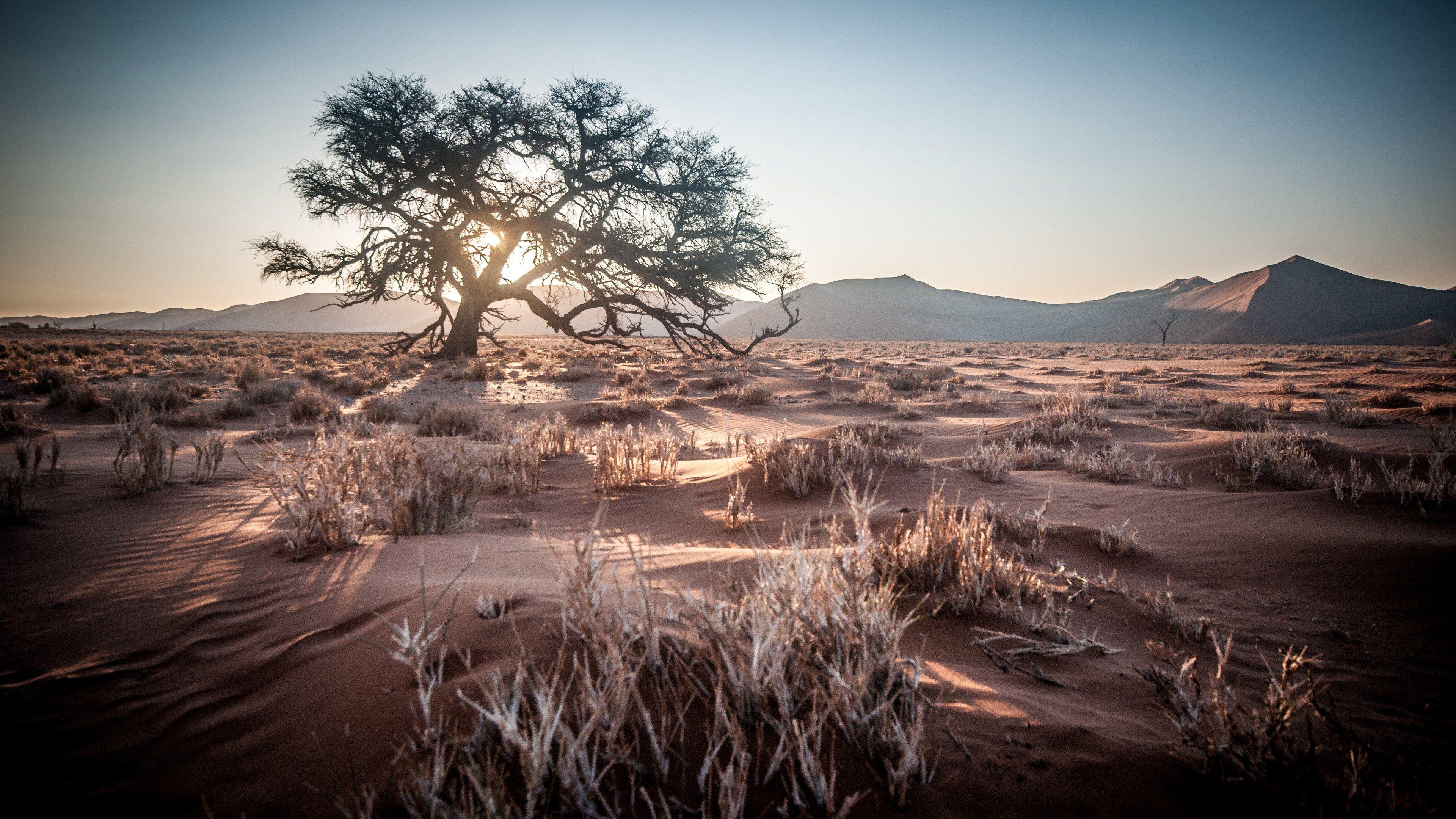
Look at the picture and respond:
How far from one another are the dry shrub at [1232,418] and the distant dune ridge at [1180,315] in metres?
63.8

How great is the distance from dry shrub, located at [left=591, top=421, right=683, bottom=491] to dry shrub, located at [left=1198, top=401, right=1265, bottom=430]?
8.65 m

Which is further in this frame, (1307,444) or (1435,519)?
(1307,444)

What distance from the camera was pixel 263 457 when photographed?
5953 millimetres

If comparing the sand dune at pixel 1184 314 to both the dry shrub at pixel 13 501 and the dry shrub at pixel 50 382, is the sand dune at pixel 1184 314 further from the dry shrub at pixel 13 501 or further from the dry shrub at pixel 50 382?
the dry shrub at pixel 13 501

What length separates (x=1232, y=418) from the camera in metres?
8.89

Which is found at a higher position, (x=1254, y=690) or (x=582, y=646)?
(x=582, y=646)

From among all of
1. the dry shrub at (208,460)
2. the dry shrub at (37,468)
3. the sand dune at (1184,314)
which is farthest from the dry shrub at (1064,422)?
the sand dune at (1184,314)

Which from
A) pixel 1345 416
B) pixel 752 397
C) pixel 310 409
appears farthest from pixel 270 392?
pixel 1345 416

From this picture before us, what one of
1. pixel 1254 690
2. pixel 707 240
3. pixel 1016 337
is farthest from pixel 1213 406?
pixel 1016 337

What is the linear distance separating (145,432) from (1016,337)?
122m

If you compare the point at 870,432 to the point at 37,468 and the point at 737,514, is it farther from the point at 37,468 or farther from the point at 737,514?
the point at 37,468

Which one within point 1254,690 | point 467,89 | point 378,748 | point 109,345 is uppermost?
point 467,89

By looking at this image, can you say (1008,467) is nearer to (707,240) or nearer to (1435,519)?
(1435,519)

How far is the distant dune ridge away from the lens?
3551 inches
